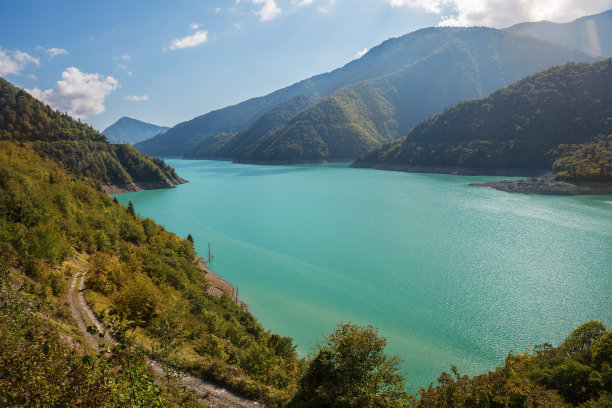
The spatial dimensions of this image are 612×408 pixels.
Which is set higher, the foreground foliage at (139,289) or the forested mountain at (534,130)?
the forested mountain at (534,130)

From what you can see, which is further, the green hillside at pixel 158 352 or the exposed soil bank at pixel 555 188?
the exposed soil bank at pixel 555 188

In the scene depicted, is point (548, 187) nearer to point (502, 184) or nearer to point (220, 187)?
point (502, 184)

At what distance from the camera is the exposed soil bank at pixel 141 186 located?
3361 inches

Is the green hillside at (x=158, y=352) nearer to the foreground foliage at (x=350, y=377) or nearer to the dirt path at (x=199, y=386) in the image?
the foreground foliage at (x=350, y=377)

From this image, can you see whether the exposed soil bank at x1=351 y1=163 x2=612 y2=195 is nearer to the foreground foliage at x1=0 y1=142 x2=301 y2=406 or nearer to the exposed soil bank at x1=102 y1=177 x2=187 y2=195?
the foreground foliage at x1=0 y1=142 x2=301 y2=406

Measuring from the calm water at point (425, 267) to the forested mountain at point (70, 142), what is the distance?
33054 mm

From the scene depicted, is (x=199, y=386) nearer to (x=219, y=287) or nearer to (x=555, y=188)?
(x=219, y=287)

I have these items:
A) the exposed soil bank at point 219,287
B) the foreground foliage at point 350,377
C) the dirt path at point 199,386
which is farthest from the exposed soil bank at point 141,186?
the foreground foliage at point 350,377

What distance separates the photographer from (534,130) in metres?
101

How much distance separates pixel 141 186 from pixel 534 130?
404 ft

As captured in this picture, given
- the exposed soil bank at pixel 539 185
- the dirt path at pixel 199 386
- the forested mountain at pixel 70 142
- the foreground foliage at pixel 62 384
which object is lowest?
the exposed soil bank at pixel 539 185

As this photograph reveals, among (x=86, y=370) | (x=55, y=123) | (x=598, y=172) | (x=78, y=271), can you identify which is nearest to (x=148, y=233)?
(x=78, y=271)

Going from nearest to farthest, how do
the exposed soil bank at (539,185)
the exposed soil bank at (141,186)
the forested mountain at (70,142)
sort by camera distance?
1. the exposed soil bank at (539,185)
2. the forested mountain at (70,142)
3. the exposed soil bank at (141,186)

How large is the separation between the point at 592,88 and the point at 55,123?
15917cm
